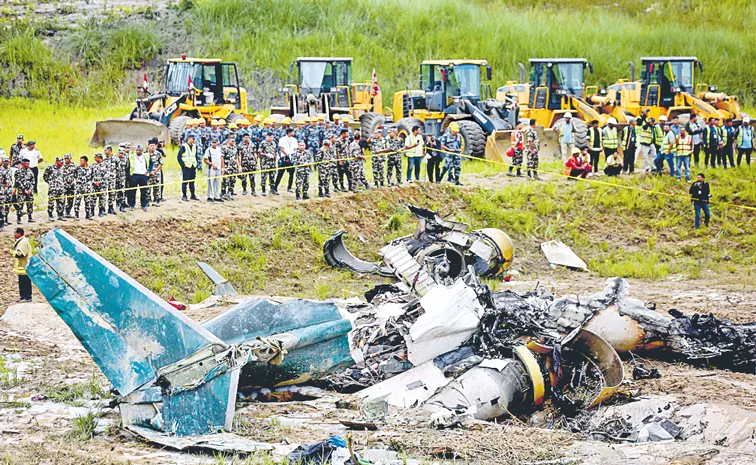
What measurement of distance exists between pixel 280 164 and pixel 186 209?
2422mm

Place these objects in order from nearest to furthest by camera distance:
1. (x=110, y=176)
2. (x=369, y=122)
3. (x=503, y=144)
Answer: (x=110, y=176) → (x=503, y=144) → (x=369, y=122)

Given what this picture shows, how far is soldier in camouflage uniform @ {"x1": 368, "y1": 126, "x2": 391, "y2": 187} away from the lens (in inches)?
795

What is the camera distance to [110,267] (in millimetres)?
8414

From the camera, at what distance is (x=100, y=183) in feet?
54.6

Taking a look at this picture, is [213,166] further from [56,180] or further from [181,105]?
[181,105]

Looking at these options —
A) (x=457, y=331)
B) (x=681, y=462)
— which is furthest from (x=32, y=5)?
(x=681, y=462)

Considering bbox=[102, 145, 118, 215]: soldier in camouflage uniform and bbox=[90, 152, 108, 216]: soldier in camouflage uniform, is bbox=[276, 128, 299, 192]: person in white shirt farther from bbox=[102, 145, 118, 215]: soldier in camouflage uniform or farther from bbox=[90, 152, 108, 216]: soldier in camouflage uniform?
bbox=[90, 152, 108, 216]: soldier in camouflage uniform

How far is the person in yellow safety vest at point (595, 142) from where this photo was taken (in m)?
22.9

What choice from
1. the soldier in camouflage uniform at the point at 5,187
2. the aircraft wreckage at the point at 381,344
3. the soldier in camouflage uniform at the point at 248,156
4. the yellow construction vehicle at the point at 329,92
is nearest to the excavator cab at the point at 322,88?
the yellow construction vehicle at the point at 329,92

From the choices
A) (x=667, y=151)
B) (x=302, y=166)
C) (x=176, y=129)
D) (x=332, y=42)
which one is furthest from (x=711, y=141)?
(x=332, y=42)

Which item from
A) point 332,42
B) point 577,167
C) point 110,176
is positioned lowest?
point 577,167

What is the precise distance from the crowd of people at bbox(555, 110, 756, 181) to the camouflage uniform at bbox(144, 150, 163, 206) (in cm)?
927

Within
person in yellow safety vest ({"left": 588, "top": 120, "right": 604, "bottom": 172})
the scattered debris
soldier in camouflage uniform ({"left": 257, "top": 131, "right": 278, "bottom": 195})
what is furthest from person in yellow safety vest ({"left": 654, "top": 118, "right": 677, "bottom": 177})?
soldier in camouflage uniform ({"left": 257, "top": 131, "right": 278, "bottom": 195})

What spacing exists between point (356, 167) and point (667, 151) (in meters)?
7.41
